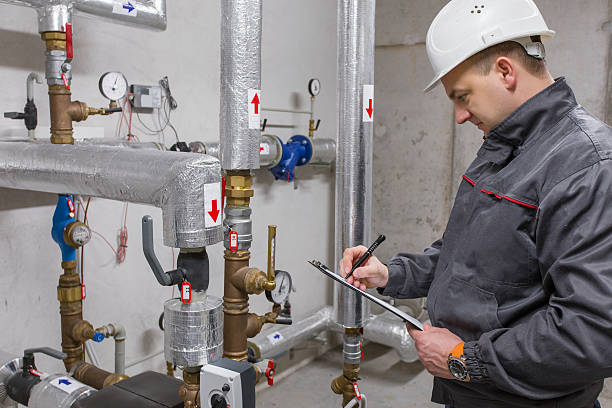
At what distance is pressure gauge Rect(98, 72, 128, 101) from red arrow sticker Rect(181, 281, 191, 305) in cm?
95

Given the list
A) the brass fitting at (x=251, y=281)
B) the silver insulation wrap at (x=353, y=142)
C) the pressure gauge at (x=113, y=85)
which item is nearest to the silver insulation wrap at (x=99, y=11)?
the pressure gauge at (x=113, y=85)

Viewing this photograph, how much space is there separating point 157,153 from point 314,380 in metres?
2.16

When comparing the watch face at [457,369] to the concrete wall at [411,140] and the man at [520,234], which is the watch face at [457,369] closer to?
the man at [520,234]

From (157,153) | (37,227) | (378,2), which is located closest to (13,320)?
(37,227)

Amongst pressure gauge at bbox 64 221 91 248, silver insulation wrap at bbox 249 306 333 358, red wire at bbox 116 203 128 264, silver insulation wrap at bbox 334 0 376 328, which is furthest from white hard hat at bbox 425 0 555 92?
silver insulation wrap at bbox 249 306 333 358

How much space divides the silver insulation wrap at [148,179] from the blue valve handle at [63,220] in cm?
31

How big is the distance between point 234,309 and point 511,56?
960mm

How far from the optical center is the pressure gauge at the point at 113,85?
176 cm

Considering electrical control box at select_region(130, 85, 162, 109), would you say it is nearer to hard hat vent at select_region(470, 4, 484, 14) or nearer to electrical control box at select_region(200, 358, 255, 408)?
electrical control box at select_region(200, 358, 255, 408)

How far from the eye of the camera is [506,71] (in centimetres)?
94

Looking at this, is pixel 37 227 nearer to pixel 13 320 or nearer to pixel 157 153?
pixel 13 320

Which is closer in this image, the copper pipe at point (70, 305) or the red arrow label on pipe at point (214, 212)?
the red arrow label on pipe at point (214, 212)

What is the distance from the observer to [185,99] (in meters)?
2.22

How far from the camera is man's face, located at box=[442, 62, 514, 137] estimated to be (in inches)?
37.6
